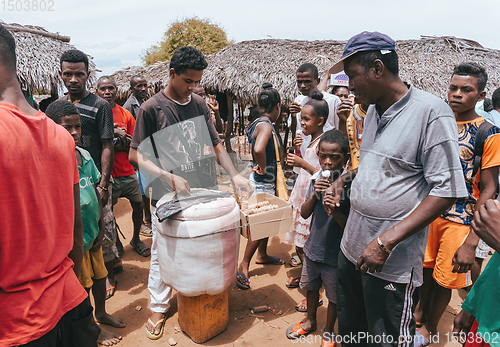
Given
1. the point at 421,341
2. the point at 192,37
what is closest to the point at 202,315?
the point at 421,341

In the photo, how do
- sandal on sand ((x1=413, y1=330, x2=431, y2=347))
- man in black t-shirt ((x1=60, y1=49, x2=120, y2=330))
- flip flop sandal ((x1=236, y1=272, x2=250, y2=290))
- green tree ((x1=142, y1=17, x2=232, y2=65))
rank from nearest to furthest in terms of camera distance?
sandal on sand ((x1=413, y1=330, x2=431, y2=347)), man in black t-shirt ((x1=60, y1=49, x2=120, y2=330)), flip flop sandal ((x1=236, y1=272, x2=250, y2=290)), green tree ((x1=142, y1=17, x2=232, y2=65))

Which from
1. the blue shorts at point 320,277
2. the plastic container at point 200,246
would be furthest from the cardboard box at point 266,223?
the blue shorts at point 320,277

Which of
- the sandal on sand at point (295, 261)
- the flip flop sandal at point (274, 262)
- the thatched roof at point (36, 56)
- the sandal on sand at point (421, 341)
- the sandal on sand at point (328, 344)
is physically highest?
the thatched roof at point (36, 56)

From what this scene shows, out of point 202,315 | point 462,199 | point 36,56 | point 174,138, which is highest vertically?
point 36,56

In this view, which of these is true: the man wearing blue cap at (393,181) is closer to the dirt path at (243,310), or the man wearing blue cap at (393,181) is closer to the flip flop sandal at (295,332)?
the flip flop sandal at (295,332)

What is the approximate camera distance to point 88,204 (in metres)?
2.34

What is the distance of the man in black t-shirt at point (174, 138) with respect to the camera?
252 cm

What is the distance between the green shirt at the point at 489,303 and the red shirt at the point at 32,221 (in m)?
2.00

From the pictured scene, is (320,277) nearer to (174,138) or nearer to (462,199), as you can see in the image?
(462,199)

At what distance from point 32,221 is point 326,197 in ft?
5.66

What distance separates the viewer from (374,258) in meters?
1.63

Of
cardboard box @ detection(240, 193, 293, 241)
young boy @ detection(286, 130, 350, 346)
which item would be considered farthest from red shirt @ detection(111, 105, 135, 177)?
young boy @ detection(286, 130, 350, 346)

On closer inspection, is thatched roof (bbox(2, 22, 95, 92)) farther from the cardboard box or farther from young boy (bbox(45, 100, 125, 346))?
the cardboard box

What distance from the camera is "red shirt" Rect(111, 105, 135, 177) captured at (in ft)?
14.0
